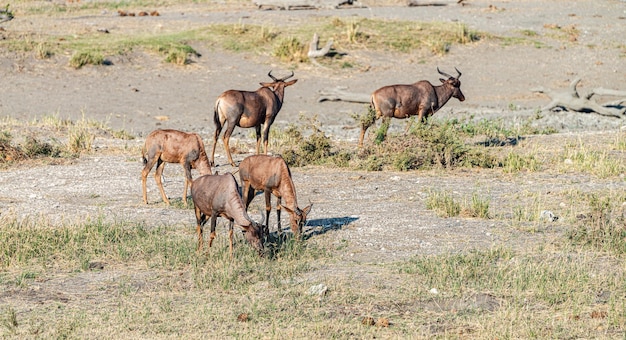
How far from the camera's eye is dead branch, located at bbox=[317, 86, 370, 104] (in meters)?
23.3

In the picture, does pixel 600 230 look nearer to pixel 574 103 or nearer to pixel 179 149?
pixel 179 149

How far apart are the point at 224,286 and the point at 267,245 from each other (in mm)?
1091

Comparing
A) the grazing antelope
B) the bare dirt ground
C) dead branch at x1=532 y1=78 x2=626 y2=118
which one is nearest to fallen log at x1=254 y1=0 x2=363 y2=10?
the bare dirt ground

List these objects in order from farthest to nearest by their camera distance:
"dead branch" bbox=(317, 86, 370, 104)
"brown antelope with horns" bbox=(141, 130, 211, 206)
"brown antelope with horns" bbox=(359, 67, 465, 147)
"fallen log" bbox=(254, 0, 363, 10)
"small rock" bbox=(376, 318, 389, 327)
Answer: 1. "fallen log" bbox=(254, 0, 363, 10)
2. "dead branch" bbox=(317, 86, 370, 104)
3. "brown antelope with horns" bbox=(359, 67, 465, 147)
4. "brown antelope with horns" bbox=(141, 130, 211, 206)
5. "small rock" bbox=(376, 318, 389, 327)

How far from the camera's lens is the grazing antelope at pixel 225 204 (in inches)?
387

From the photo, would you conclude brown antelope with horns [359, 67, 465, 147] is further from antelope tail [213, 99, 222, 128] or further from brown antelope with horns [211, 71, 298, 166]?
antelope tail [213, 99, 222, 128]

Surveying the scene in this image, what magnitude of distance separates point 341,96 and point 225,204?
13854mm

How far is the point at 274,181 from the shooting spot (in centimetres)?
1100

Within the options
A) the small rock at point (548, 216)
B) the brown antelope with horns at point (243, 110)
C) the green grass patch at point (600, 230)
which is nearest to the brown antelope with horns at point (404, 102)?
the brown antelope with horns at point (243, 110)

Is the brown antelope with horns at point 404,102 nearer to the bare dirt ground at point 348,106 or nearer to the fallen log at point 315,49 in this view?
the bare dirt ground at point 348,106

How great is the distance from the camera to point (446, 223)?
11945 mm

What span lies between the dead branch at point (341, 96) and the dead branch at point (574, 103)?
4020 millimetres

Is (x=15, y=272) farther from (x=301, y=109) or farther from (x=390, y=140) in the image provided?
(x=301, y=109)

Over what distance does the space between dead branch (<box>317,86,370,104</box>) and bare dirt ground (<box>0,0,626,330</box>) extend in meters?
0.17
